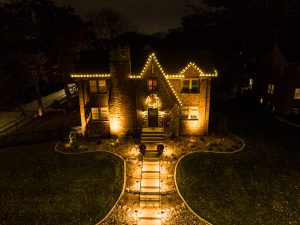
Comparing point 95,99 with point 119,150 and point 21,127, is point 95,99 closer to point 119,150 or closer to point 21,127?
point 119,150

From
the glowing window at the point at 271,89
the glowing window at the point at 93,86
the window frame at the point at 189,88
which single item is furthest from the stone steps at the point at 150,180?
the glowing window at the point at 271,89

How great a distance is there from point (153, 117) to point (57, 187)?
11.4 meters

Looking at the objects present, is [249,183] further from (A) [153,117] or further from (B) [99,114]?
(B) [99,114]

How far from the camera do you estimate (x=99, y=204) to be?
1532 centimetres

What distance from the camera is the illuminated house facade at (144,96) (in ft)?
75.5

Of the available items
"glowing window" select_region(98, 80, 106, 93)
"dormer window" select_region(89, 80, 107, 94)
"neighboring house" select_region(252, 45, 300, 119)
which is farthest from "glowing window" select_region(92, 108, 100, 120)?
"neighboring house" select_region(252, 45, 300, 119)

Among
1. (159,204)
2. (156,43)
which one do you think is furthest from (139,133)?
(156,43)

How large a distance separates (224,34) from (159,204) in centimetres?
3729

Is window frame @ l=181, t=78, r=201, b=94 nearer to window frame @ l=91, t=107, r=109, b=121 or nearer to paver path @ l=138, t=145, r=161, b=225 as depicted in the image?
paver path @ l=138, t=145, r=161, b=225

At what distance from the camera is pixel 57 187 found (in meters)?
17.0

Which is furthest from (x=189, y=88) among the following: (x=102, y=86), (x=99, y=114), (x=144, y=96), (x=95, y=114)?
(x=95, y=114)

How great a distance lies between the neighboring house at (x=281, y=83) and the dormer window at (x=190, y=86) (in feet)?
48.8

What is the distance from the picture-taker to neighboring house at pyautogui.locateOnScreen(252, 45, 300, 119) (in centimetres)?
3002

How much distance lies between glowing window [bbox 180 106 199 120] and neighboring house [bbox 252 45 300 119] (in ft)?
48.3
